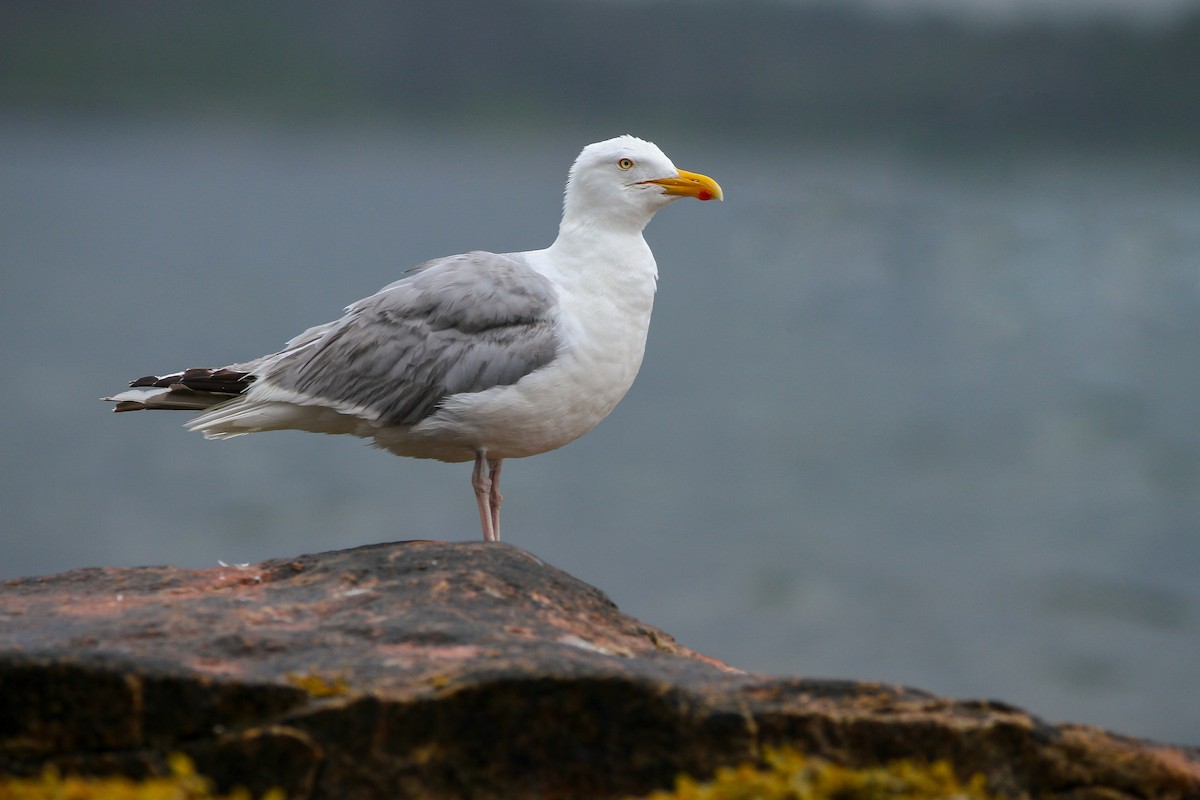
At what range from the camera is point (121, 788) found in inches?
133

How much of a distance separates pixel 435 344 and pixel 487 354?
1.10 ft

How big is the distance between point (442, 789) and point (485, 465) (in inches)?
138

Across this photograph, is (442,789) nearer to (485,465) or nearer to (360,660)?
(360,660)

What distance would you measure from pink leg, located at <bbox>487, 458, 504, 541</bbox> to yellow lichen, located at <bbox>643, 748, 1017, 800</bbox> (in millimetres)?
3898

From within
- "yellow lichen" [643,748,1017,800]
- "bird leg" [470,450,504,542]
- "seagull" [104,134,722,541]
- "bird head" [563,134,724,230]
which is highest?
"bird head" [563,134,724,230]

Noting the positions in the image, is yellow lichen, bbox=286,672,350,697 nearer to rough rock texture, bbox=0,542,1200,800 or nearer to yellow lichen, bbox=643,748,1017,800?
rough rock texture, bbox=0,542,1200,800

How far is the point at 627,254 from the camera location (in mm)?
7609

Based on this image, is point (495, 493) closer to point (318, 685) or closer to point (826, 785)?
point (318, 685)

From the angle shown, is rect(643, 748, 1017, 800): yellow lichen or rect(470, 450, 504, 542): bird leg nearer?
rect(643, 748, 1017, 800): yellow lichen

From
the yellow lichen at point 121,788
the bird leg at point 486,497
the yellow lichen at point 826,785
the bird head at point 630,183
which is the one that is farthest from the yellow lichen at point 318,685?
the bird head at point 630,183

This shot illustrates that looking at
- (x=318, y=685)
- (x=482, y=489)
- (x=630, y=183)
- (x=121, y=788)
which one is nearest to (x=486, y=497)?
(x=482, y=489)

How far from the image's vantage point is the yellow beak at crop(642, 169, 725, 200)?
25.2 ft

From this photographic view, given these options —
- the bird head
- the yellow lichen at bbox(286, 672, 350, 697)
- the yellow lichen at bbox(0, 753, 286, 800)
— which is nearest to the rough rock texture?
the yellow lichen at bbox(286, 672, 350, 697)

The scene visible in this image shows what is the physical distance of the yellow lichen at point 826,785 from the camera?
3461 millimetres
